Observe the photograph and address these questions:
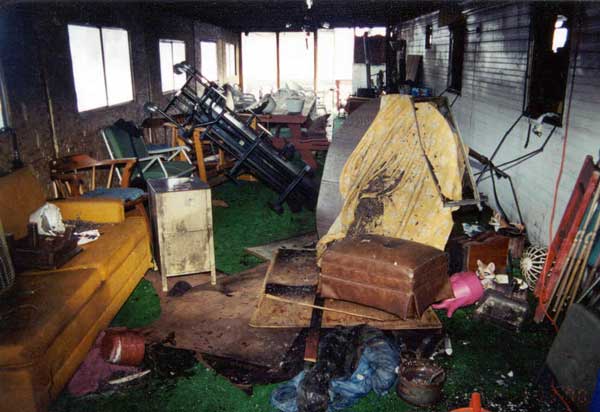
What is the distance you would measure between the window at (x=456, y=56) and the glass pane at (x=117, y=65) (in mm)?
6060

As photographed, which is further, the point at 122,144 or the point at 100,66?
the point at 100,66

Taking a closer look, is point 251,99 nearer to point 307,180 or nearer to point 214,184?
point 214,184

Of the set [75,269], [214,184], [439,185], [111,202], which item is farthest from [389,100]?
[214,184]

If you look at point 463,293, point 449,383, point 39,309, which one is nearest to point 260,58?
point 463,293

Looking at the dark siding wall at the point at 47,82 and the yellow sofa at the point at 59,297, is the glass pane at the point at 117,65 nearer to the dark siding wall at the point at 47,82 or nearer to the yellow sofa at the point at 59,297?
the dark siding wall at the point at 47,82

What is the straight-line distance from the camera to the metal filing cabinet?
4164 millimetres

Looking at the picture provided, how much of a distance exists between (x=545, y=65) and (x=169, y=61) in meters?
7.71

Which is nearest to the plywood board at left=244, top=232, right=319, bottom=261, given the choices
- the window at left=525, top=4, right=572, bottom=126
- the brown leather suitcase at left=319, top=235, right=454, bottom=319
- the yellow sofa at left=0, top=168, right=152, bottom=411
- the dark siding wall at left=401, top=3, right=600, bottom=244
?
the yellow sofa at left=0, top=168, right=152, bottom=411

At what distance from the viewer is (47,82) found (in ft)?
18.2

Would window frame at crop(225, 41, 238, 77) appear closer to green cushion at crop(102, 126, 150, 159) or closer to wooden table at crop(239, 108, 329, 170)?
wooden table at crop(239, 108, 329, 170)

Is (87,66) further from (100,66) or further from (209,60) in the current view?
(209,60)

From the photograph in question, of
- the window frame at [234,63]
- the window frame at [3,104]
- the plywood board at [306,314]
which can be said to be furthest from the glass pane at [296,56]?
the plywood board at [306,314]

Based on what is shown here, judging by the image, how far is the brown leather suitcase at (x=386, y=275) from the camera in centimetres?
353

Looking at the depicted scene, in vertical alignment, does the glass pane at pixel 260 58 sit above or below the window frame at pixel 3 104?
above
